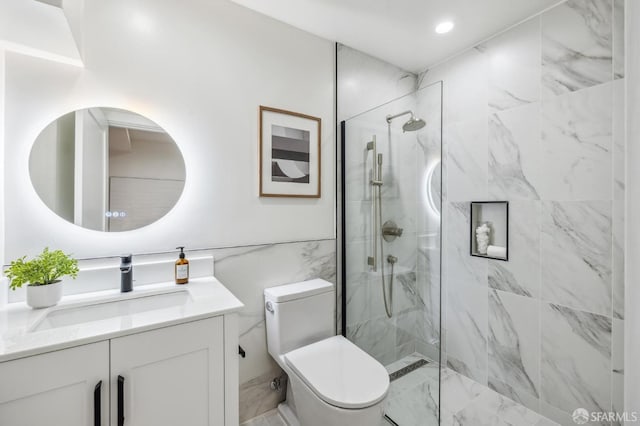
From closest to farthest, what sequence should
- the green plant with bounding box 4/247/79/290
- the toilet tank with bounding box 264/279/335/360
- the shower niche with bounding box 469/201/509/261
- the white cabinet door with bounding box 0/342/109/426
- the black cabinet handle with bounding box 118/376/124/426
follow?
the white cabinet door with bounding box 0/342/109/426 → the black cabinet handle with bounding box 118/376/124/426 → the green plant with bounding box 4/247/79/290 → the toilet tank with bounding box 264/279/335/360 → the shower niche with bounding box 469/201/509/261

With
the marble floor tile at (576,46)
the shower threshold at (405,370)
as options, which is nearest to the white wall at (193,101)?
the shower threshold at (405,370)

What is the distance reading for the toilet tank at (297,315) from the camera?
1.58 m

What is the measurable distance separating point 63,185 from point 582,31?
274 cm

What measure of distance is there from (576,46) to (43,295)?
2.82 meters

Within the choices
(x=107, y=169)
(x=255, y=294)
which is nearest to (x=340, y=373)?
(x=255, y=294)

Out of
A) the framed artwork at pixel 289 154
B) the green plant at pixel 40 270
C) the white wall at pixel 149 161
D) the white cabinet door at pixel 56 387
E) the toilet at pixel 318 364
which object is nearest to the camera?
the white cabinet door at pixel 56 387

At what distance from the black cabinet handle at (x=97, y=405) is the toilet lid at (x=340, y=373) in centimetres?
78

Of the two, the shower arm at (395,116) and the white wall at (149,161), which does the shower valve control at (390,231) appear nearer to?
the shower arm at (395,116)

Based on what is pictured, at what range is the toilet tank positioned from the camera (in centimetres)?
158

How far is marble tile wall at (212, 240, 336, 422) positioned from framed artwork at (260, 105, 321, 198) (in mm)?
373

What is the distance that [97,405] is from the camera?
832mm

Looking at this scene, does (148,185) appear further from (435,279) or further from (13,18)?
(435,279)

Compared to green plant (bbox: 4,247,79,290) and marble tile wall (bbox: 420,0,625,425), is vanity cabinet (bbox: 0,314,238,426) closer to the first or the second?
green plant (bbox: 4,247,79,290)

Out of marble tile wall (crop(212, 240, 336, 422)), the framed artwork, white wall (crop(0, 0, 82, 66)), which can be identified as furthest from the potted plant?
the framed artwork
